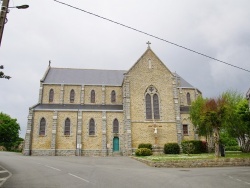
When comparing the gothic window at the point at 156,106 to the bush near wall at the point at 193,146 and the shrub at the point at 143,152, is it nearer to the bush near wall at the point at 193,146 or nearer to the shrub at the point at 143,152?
the bush near wall at the point at 193,146

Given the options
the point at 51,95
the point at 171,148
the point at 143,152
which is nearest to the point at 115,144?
the point at 143,152


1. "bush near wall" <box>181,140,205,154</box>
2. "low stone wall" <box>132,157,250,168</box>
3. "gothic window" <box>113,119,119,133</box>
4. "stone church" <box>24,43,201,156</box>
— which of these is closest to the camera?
"low stone wall" <box>132,157,250,168</box>

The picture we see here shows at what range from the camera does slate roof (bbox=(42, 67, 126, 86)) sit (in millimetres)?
39438

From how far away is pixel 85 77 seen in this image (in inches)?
1614

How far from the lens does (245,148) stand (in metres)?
30.3

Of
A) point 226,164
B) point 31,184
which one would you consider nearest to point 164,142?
point 226,164

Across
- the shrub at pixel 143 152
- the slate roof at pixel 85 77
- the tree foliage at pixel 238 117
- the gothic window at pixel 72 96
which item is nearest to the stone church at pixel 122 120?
the gothic window at pixel 72 96

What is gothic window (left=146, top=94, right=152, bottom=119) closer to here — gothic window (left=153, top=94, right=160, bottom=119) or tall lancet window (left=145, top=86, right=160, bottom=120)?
tall lancet window (left=145, top=86, right=160, bottom=120)

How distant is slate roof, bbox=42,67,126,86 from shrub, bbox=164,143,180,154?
13821 millimetres

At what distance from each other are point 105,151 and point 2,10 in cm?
2644

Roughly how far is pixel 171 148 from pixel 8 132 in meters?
42.7

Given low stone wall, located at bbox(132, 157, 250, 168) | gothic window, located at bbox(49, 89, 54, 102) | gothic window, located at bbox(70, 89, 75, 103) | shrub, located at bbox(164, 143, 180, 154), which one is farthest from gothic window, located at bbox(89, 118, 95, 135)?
low stone wall, located at bbox(132, 157, 250, 168)

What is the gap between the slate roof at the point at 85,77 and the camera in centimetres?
3944

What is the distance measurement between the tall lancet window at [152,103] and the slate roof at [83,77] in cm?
722
